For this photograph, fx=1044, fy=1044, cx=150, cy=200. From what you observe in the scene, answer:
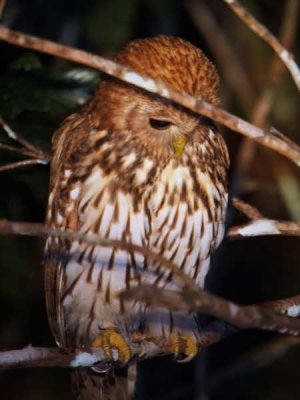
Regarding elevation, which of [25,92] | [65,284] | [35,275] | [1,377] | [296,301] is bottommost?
[1,377]

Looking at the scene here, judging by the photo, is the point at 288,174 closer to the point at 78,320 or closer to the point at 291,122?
the point at 291,122

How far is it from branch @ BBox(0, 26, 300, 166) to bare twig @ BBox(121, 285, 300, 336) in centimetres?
55

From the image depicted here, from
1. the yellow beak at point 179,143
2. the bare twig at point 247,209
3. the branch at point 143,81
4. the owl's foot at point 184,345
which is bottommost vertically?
the owl's foot at point 184,345

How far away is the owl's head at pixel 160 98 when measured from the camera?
12.5 ft

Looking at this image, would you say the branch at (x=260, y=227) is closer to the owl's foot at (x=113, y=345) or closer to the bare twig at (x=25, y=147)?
the owl's foot at (x=113, y=345)

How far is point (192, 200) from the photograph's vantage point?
13.7 ft

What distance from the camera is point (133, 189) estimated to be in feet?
13.4

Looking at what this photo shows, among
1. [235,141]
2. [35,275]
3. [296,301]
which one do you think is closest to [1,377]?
[35,275]

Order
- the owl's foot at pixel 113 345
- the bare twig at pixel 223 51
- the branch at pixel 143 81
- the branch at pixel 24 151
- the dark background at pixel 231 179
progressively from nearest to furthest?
the branch at pixel 143 81 < the branch at pixel 24 151 < the owl's foot at pixel 113 345 < the dark background at pixel 231 179 < the bare twig at pixel 223 51

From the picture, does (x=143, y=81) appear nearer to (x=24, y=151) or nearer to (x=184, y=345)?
(x=24, y=151)

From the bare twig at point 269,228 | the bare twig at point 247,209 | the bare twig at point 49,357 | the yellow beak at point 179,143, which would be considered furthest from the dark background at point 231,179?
the bare twig at point 49,357

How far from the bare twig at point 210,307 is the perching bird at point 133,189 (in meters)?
1.08

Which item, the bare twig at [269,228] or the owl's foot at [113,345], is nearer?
the bare twig at [269,228]

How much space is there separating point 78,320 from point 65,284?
200 mm
